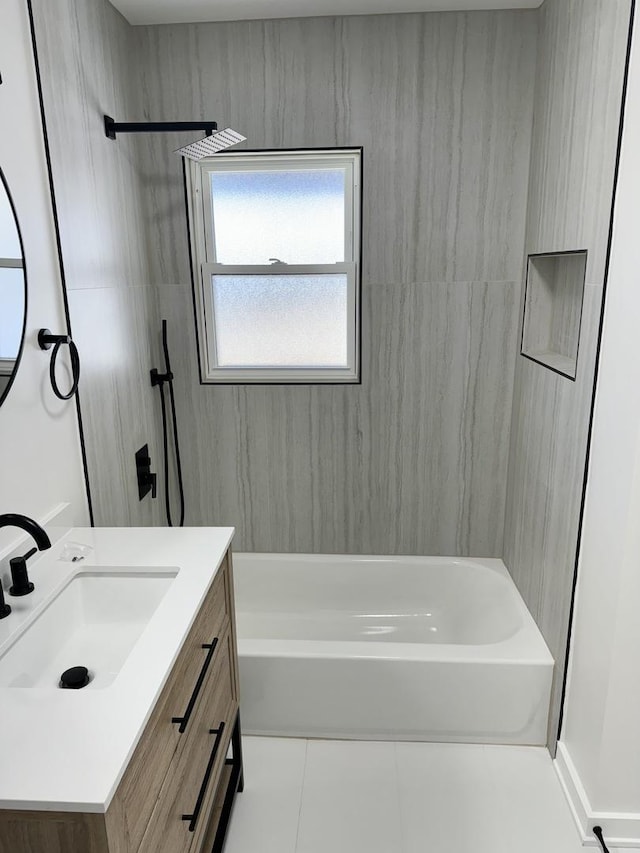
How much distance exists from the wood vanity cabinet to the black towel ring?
2.20 feet

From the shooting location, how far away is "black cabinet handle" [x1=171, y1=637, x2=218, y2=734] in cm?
127

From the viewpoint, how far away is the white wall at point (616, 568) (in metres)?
1.54

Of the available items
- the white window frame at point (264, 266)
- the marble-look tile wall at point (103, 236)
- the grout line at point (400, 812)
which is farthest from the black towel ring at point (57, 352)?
the grout line at point (400, 812)

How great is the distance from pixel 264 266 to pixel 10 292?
4.19 ft

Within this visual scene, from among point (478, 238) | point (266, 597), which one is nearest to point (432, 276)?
point (478, 238)

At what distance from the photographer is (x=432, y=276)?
256cm

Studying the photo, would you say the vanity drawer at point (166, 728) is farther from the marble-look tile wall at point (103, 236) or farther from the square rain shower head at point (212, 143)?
the square rain shower head at point (212, 143)

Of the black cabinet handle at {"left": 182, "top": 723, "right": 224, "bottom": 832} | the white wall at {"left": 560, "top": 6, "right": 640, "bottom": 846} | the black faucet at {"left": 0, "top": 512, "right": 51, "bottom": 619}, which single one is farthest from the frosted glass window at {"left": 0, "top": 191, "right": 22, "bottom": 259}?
the white wall at {"left": 560, "top": 6, "right": 640, "bottom": 846}

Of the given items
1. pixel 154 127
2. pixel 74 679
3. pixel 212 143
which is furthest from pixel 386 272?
pixel 74 679

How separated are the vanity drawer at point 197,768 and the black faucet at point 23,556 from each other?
0.49 m

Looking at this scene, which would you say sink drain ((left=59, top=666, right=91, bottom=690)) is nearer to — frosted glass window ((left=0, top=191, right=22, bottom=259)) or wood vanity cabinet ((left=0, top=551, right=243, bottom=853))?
wood vanity cabinet ((left=0, top=551, right=243, bottom=853))

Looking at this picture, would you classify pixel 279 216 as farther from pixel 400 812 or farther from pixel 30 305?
pixel 400 812

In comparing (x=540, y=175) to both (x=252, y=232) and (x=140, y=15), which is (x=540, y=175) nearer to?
(x=252, y=232)

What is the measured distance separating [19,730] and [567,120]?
7.25ft
